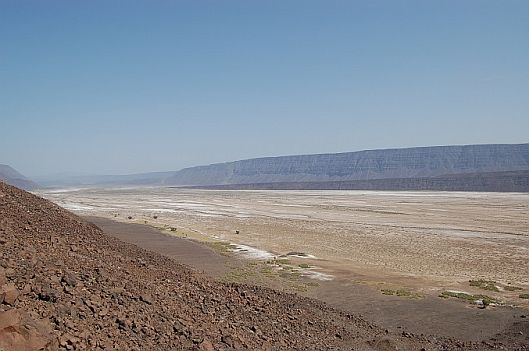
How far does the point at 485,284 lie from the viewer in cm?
2486

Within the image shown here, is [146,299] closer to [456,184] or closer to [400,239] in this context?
[400,239]

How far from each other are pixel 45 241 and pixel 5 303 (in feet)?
18.4

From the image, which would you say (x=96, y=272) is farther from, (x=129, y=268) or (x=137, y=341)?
(x=137, y=341)

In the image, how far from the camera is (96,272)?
1220cm

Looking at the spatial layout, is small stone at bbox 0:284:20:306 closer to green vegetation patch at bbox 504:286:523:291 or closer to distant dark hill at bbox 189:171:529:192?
green vegetation patch at bbox 504:286:523:291

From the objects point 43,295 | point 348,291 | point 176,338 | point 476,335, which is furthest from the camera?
point 348,291

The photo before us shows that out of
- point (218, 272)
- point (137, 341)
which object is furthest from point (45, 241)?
point (218, 272)

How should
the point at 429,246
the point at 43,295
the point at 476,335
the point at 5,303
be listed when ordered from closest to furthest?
the point at 5,303, the point at 43,295, the point at 476,335, the point at 429,246

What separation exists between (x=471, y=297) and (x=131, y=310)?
54.3ft

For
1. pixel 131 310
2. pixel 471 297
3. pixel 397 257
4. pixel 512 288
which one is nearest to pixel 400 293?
pixel 471 297

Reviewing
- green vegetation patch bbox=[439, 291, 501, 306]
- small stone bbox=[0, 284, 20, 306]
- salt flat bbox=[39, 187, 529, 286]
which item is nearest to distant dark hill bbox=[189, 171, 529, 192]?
salt flat bbox=[39, 187, 529, 286]

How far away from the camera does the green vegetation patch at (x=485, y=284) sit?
23.9 meters

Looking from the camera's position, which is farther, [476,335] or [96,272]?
[476,335]

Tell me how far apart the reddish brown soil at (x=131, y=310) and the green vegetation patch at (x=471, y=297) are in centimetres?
435
